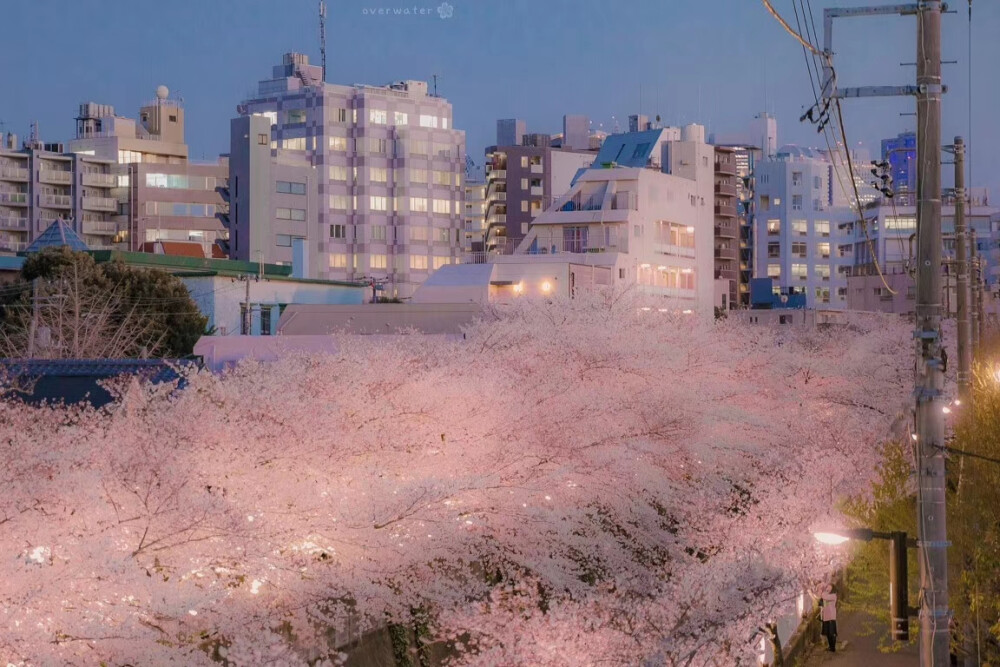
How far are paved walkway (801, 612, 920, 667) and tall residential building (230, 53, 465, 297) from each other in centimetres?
5733

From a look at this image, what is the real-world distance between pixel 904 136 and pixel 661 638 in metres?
101

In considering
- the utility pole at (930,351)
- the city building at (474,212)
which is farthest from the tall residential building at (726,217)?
the utility pole at (930,351)

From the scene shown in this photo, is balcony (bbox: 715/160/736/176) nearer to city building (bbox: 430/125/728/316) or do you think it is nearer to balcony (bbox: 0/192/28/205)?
city building (bbox: 430/125/728/316)

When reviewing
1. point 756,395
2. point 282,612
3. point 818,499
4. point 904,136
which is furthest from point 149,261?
point 904,136

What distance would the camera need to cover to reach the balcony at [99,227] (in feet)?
245

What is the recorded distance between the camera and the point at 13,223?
72.7 meters

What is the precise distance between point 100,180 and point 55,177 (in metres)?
2.56

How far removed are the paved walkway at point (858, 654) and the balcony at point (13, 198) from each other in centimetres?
6404

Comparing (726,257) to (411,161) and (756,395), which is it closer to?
(411,161)

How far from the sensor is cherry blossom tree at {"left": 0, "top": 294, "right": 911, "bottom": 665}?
10.6 metres

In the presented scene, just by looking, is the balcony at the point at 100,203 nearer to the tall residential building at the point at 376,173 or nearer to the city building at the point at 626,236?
the tall residential building at the point at 376,173

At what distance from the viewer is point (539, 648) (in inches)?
480

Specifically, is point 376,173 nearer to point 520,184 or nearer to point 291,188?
point 291,188

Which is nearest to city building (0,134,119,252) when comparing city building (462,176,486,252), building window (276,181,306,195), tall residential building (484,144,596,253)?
building window (276,181,306,195)
